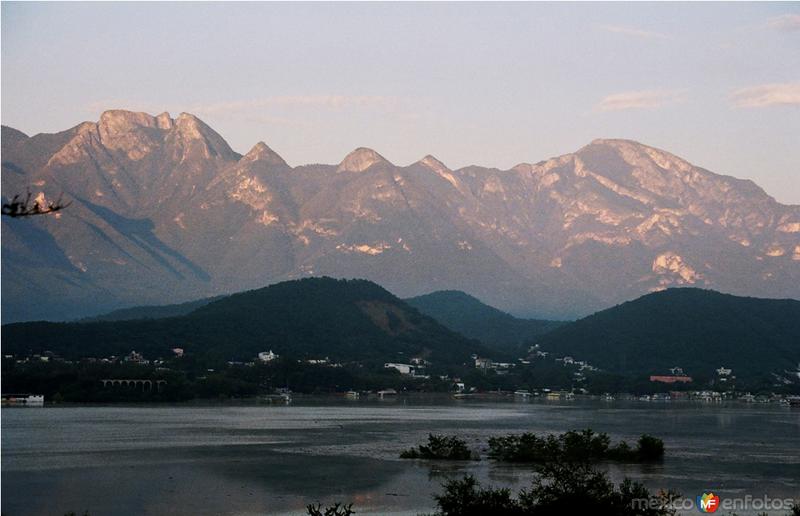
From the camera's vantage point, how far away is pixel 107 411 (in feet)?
407

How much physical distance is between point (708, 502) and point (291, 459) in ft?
88.2

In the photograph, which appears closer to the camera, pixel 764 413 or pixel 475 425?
pixel 475 425

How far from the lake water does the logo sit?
1.61m

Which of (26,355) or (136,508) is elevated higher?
(26,355)

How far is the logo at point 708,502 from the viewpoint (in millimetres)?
51344

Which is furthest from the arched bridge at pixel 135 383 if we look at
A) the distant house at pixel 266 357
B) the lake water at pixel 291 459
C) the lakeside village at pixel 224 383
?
the distant house at pixel 266 357


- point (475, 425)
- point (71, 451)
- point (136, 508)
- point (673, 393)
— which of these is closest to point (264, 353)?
point (673, 393)

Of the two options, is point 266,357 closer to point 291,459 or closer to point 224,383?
point 224,383

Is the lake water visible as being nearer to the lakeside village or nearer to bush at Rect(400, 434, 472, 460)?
bush at Rect(400, 434, 472, 460)

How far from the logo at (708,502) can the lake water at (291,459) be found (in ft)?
5.27

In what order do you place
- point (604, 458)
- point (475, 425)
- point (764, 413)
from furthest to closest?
1. point (764, 413)
2. point (475, 425)
3. point (604, 458)

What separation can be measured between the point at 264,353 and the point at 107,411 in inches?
2961

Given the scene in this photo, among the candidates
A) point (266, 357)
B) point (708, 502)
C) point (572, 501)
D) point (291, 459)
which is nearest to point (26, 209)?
point (572, 501)

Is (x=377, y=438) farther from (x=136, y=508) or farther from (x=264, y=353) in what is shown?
(x=264, y=353)
